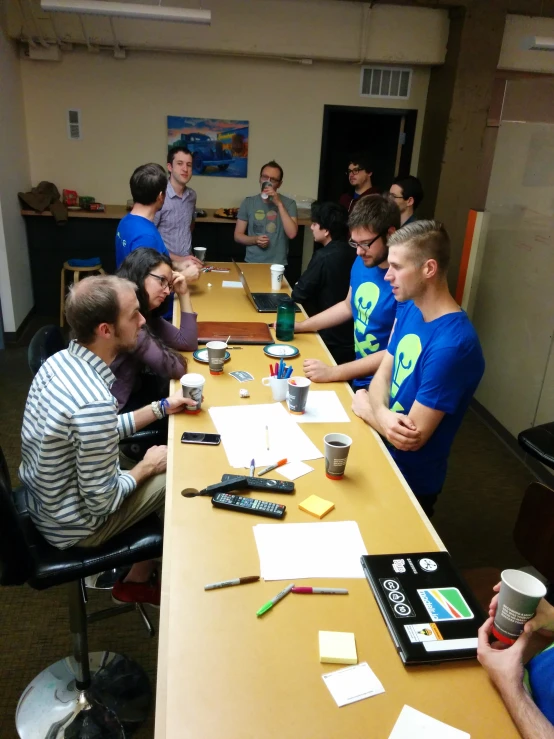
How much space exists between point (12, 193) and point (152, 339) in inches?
133

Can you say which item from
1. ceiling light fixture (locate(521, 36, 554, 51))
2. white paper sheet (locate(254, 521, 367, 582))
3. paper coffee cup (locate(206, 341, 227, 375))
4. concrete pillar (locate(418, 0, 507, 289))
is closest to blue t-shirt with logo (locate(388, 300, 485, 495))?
white paper sheet (locate(254, 521, 367, 582))

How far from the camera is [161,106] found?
534 centimetres

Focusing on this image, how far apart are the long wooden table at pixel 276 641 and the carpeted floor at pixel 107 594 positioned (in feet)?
2.83

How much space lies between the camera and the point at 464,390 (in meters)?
1.66

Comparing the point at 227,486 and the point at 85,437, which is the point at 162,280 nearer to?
the point at 85,437

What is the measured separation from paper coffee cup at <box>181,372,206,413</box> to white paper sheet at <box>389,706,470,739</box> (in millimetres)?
Answer: 1153

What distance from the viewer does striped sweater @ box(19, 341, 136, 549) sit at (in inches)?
56.1

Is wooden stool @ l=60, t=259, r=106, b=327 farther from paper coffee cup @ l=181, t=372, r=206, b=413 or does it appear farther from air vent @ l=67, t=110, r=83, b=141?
paper coffee cup @ l=181, t=372, r=206, b=413

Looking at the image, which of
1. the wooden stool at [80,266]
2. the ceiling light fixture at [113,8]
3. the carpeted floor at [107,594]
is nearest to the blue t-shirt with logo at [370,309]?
the carpeted floor at [107,594]

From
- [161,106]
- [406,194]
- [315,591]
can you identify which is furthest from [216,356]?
[161,106]

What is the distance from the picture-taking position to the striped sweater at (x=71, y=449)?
1.42 meters

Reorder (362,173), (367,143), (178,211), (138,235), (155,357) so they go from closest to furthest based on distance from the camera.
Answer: (155,357) < (138,235) < (178,211) < (362,173) < (367,143)

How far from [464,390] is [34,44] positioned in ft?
16.9

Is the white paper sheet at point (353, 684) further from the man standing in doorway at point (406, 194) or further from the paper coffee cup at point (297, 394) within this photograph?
the man standing in doorway at point (406, 194)
